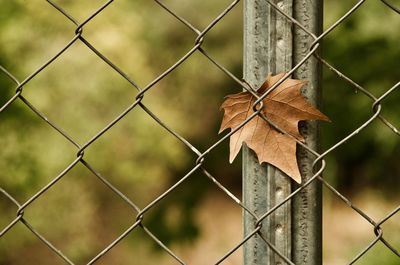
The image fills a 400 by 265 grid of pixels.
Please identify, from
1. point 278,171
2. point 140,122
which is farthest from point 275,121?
point 140,122

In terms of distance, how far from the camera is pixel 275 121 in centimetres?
124

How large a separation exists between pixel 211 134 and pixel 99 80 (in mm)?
1525

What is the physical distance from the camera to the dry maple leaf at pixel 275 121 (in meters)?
1.23

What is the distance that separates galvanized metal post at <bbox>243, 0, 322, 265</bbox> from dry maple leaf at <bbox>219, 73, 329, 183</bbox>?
2cm

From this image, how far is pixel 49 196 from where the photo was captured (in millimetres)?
3912

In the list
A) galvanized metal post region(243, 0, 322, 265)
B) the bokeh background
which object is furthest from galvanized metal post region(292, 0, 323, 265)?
the bokeh background

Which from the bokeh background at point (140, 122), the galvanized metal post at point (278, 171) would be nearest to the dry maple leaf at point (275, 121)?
the galvanized metal post at point (278, 171)

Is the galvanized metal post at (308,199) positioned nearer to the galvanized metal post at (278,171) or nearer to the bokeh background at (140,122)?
the galvanized metal post at (278,171)

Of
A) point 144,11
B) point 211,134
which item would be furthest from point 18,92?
point 211,134

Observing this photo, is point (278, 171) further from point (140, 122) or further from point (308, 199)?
point (140, 122)

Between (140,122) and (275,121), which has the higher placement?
(140,122)

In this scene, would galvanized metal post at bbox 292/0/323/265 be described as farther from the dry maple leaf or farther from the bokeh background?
the bokeh background

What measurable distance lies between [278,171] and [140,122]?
289 cm

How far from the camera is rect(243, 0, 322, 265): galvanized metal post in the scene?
1218 mm
